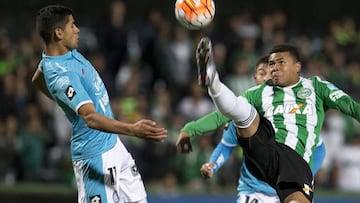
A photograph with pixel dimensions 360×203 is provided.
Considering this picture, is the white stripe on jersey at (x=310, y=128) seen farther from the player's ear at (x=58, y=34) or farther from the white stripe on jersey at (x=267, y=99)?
the player's ear at (x=58, y=34)

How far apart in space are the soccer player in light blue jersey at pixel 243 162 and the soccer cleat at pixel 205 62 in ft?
2.80

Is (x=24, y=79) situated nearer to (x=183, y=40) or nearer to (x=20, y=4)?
(x=183, y=40)

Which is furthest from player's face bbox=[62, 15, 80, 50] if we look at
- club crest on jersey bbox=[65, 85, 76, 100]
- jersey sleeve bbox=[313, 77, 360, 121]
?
jersey sleeve bbox=[313, 77, 360, 121]

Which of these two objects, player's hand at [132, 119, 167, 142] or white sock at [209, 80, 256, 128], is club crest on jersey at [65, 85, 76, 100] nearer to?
player's hand at [132, 119, 167, 142]

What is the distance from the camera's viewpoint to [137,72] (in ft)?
42.3

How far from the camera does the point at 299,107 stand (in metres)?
7.36

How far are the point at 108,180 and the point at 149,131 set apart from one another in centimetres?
83

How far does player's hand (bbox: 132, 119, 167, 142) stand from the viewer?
6039 millimetres

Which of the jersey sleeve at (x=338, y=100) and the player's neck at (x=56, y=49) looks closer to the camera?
the player's neck at (x=56, y=49)

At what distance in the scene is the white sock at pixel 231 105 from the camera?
6.54 metres

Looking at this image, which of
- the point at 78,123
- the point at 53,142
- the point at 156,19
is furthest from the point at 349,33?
the point at 78,123

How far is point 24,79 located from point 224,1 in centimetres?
499

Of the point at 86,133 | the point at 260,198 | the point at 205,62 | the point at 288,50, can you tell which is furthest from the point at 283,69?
the point at 86,133

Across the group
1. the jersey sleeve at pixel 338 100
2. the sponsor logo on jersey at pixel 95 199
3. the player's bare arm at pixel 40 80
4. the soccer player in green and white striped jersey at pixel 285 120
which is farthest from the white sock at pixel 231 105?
the player's bare arm at pixel 40 80
